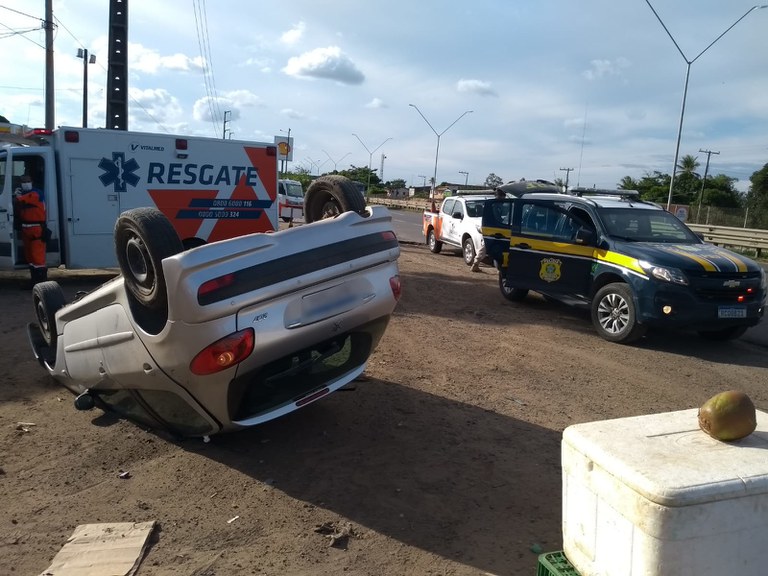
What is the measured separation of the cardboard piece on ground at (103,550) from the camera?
3.05m

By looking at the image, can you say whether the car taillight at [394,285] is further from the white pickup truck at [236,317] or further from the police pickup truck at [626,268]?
the police pickup truck at [626,268]

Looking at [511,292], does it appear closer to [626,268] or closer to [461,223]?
[626,268]

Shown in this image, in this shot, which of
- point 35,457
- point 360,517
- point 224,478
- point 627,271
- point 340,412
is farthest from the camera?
point 627,271

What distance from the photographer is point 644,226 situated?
8.79 meters

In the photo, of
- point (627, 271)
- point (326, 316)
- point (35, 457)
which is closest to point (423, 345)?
point (627, 271)

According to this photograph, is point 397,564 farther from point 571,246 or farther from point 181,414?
point 571,246

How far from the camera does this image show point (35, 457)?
4.34 m

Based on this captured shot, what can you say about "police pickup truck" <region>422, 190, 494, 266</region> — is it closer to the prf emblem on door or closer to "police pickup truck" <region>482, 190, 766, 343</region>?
"police pickup truck" <region>482, 190, 766, 343</region>

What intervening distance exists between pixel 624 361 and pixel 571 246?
230cm

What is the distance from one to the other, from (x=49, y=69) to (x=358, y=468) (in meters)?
24.2

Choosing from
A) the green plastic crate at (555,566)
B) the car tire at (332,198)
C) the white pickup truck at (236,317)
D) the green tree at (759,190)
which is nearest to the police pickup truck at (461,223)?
the car tire at (332,198)

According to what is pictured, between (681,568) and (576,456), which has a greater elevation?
(576,456)

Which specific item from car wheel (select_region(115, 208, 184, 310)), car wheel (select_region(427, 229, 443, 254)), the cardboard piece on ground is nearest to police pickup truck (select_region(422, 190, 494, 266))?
car wheel (select_region(427, 229, 443, 254))

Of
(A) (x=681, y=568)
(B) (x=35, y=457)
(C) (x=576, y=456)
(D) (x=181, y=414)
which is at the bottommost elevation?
(B) (x=35, y=457)
